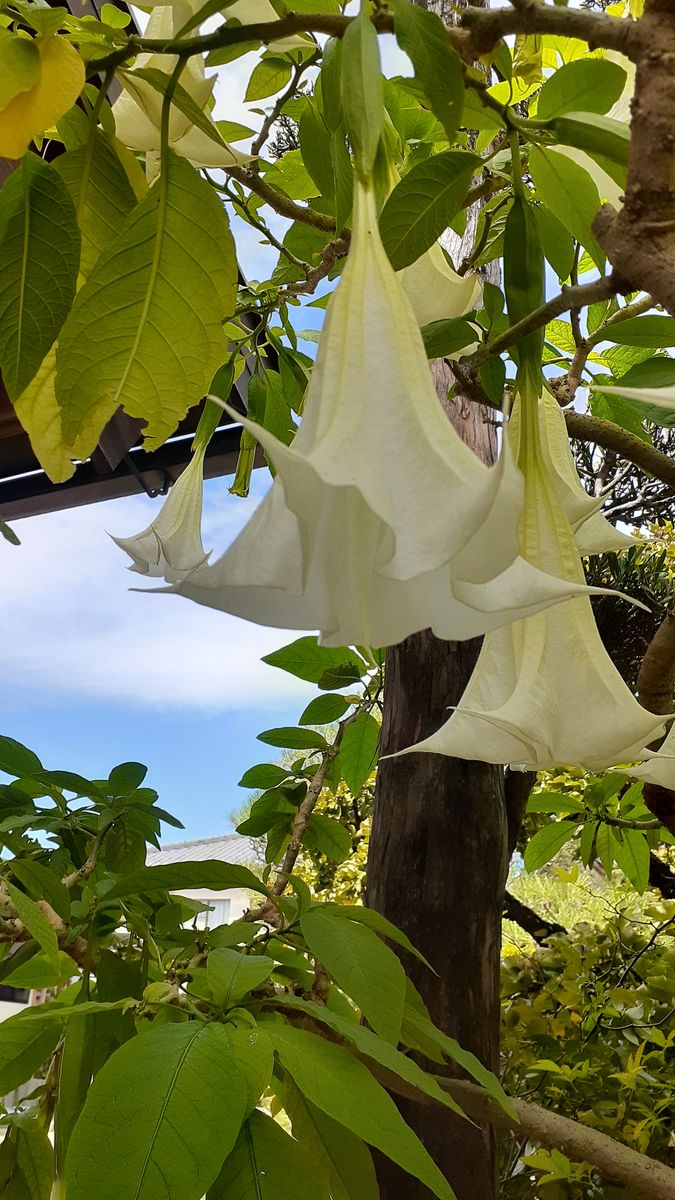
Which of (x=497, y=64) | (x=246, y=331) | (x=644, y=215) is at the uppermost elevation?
(x=246, y=331)

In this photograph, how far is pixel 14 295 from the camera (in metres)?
0.28

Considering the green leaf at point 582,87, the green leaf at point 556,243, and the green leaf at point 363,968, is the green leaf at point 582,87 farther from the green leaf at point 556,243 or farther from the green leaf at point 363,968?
the green leaf at point 363,968

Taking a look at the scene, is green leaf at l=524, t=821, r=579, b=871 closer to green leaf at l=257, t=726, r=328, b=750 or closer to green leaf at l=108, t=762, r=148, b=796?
A: green leaf at l=257, t=726, r=328, b=750

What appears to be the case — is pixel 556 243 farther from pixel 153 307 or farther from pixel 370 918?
pixel 370 918

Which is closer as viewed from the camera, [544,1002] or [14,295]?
[14,295]

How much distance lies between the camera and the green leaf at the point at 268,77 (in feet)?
1.63

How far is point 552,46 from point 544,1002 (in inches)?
39.0

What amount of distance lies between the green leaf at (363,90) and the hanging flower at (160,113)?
0.36 feet

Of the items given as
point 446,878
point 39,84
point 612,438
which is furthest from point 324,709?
point 39,84

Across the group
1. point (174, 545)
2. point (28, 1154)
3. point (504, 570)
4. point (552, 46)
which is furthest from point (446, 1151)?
point (552, 46)

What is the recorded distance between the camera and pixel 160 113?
0.32 meters

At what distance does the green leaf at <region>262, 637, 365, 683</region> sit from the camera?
0.77 metres

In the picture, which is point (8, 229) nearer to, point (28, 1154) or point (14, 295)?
point (14, 295)

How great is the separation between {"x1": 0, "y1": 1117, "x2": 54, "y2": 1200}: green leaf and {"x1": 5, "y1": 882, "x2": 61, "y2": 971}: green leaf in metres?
0.11
